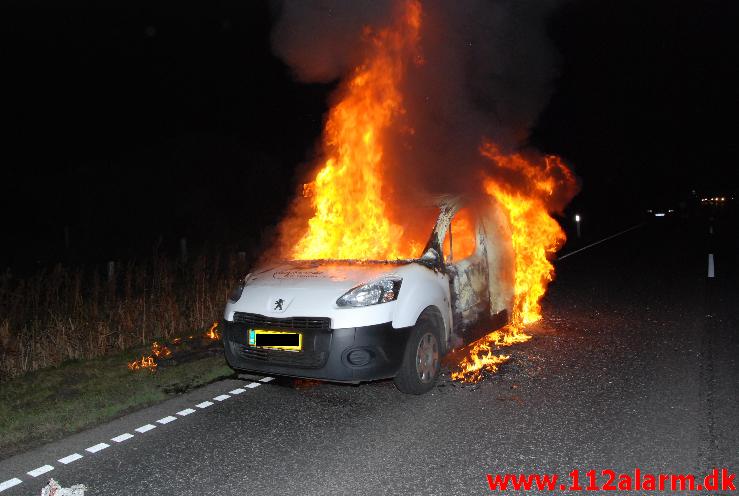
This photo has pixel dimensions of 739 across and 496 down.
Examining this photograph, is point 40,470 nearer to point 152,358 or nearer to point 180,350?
point 152,358

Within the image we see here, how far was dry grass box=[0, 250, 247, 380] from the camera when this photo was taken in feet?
22.4

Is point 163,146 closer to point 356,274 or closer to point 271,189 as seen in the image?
point 271,189

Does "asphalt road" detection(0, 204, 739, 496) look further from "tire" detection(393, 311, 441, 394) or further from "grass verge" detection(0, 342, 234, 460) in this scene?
"grass verge" detection(0, 342, 234, 460)

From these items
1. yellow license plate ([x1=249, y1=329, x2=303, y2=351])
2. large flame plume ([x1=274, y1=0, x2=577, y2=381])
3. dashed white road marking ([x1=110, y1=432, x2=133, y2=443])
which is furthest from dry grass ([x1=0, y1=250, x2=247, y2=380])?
yellow license plate ([x1=249, y1=329, x2=303, y2=351])

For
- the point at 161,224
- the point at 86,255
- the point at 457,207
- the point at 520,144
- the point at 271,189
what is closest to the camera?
the point at 457,207

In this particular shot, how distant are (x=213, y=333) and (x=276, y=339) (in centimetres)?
307

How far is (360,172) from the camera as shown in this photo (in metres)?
7.21

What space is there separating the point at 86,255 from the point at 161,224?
27.3ft

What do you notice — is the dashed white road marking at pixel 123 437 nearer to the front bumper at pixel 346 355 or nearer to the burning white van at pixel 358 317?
the burning white van at pixel 358 317

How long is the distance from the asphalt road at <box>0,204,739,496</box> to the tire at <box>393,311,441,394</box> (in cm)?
14

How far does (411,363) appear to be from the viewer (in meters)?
5.19

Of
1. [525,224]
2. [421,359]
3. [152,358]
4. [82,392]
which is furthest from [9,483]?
[525,224]

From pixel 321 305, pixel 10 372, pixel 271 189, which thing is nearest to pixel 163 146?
pixel 271 189

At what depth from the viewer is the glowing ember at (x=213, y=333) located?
7742mm
